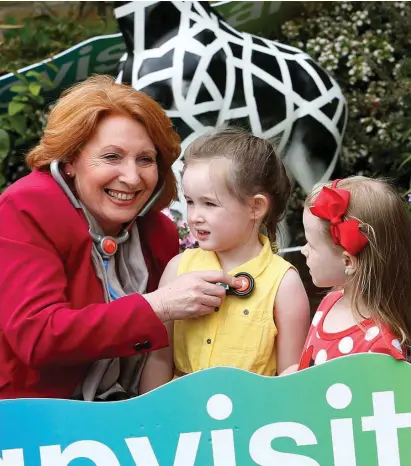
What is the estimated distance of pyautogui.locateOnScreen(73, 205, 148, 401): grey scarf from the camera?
2463 mm

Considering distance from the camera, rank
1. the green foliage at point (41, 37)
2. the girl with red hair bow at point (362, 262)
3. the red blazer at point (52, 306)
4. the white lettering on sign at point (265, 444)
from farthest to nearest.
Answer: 1. the green foliage at point (41, 37)
2. the red blazer at point (52, 306)
3. the girl with red hair bow at point (362, 262)
4. the white lettering on sign at point (265, 444)

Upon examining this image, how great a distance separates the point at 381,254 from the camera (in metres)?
2.11

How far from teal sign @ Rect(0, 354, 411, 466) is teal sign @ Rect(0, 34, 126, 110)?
8.74ft

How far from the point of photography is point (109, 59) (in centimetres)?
453

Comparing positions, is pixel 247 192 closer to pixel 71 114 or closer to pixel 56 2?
pixel 71 114

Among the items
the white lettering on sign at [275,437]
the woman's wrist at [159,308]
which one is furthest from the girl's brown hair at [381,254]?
the woman's wrist at [159,308]

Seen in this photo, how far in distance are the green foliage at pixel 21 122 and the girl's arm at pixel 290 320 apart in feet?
7.37

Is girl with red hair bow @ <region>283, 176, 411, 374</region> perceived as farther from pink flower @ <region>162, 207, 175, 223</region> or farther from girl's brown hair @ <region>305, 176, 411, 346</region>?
pink flower @ <region>162, 207, 175, 223</region>

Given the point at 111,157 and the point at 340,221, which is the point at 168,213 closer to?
the point at 111,157

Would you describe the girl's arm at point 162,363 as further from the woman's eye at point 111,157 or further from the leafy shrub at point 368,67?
the leafy shrub at point 368,67

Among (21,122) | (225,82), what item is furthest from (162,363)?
(21,122)

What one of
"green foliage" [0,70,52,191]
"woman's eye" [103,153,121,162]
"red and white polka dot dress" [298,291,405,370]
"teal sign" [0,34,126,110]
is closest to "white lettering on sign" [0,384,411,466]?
"red and white polka dot dress" [298,291,405,370]

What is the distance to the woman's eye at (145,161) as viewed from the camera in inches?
98.8

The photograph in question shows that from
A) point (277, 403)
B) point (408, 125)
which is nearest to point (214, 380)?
point (277, 403)
